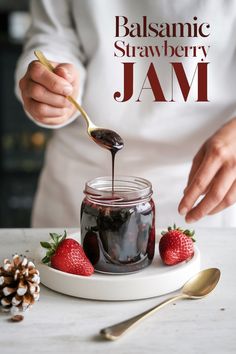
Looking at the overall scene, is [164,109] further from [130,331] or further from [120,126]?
[130,331]

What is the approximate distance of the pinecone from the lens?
0.78m

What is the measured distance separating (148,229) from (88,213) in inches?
3.3

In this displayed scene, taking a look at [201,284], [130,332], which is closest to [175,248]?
[201,284]

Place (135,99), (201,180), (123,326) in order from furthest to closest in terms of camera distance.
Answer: (135,99) < (201,180) < (123,326)

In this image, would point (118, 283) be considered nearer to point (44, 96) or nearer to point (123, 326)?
point (123, 326)

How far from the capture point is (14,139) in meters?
2.44

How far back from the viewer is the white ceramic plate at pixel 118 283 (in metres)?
0.82

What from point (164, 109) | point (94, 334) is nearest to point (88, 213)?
point (94, 334)

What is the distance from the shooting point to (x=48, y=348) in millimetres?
707

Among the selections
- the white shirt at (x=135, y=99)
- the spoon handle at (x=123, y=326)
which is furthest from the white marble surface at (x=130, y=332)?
the white shirt at (x=135, y=99)

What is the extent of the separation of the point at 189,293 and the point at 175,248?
68 mm

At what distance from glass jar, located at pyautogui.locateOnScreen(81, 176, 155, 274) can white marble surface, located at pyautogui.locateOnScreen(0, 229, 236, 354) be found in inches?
2.2

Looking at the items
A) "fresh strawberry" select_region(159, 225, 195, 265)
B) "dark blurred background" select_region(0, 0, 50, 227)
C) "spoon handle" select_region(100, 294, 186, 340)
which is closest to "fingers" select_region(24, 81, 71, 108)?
"fresh strawberry" select_region(159, 225, 195, 265)

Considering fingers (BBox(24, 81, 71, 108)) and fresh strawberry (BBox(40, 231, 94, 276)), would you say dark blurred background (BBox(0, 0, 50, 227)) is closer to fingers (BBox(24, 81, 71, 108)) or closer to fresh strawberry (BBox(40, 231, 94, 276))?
fingers (BBox(24, 81, 71, 108))
